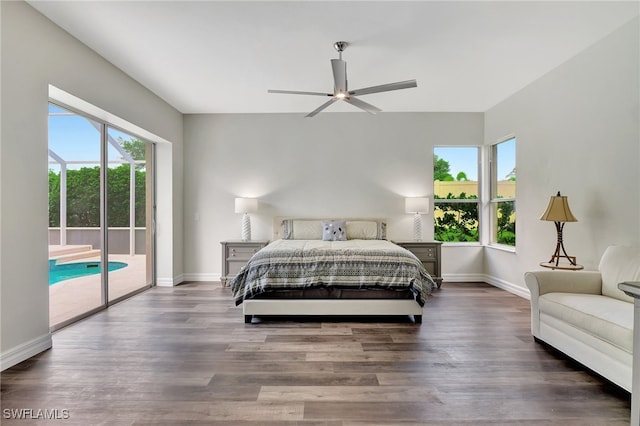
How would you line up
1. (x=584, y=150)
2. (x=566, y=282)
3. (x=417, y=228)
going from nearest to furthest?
(x=566, y=282) → (x=584, y=150) → (x=417, y=228)

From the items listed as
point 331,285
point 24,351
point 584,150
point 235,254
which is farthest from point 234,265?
point 584,150

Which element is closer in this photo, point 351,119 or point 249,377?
point 249,377

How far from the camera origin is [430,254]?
4.75 m

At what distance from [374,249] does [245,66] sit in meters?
2.44

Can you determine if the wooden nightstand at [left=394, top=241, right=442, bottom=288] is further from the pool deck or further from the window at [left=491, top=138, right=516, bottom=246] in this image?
the pool deck

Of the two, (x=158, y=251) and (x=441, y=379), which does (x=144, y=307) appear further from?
(x=441, y=379)

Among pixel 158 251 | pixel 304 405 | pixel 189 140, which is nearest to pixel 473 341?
pixel 304 405

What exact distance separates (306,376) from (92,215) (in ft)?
9.87

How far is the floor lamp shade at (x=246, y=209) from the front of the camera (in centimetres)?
484

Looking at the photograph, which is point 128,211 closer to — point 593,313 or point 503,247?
point 593,313

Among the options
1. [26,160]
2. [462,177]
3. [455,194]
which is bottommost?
[455,194]

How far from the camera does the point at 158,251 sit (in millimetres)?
4848

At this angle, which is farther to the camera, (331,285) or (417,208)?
(417,208)

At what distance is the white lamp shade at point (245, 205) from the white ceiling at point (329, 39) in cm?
160
